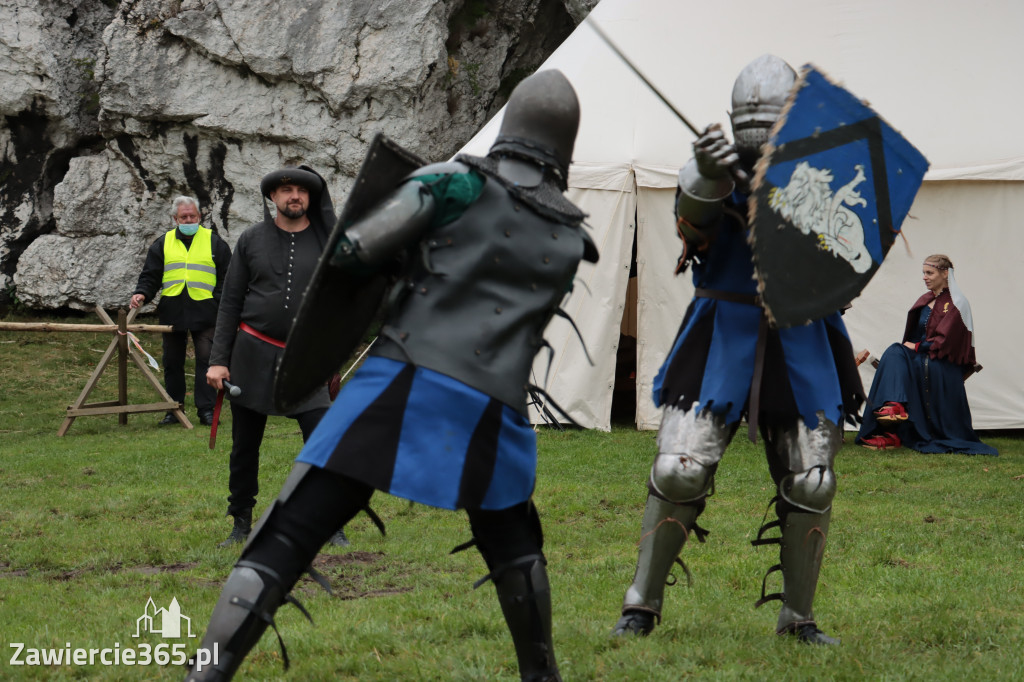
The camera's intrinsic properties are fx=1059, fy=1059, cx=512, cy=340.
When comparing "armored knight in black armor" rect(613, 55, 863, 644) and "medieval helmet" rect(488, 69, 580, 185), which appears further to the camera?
"armored knight in black armor" rect(613, 55, 863, 644)

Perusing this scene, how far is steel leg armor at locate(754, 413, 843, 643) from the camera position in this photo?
3.09 m

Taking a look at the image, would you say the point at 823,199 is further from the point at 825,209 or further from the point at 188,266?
the point at 188,266

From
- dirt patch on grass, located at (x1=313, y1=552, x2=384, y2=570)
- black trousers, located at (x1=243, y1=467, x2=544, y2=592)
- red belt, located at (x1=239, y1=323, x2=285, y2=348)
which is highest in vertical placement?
red belt, located at (x1=239, y1=323, x2=285, y2=348)

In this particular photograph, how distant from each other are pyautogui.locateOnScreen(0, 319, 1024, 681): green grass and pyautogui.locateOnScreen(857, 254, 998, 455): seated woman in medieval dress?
402 mm

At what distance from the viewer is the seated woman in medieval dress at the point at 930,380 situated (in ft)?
25.7

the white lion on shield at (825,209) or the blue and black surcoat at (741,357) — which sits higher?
the white lion on shield at (825,209)

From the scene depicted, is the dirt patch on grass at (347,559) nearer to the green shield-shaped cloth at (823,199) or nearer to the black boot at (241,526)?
the black boot at (241,526)

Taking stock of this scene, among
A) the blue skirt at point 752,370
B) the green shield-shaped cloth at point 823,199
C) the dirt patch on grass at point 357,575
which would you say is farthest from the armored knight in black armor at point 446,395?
the dirt patch on grass at point 357,575

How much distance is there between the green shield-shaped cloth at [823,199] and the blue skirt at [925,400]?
16.8ft

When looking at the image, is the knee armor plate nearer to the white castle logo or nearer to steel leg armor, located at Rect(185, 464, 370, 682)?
steel leg armor, located at Rect(185, 464, 370, 682)

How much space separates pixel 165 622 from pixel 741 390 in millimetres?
1962

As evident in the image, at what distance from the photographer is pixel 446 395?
7.79 feet

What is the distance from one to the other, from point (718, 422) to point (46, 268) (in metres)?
11.2

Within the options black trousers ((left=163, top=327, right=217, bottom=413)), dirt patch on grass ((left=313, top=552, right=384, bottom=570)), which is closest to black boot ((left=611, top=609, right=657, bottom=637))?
dirt patch on grass ((left=313, top=552, right=384, bottom=570))
